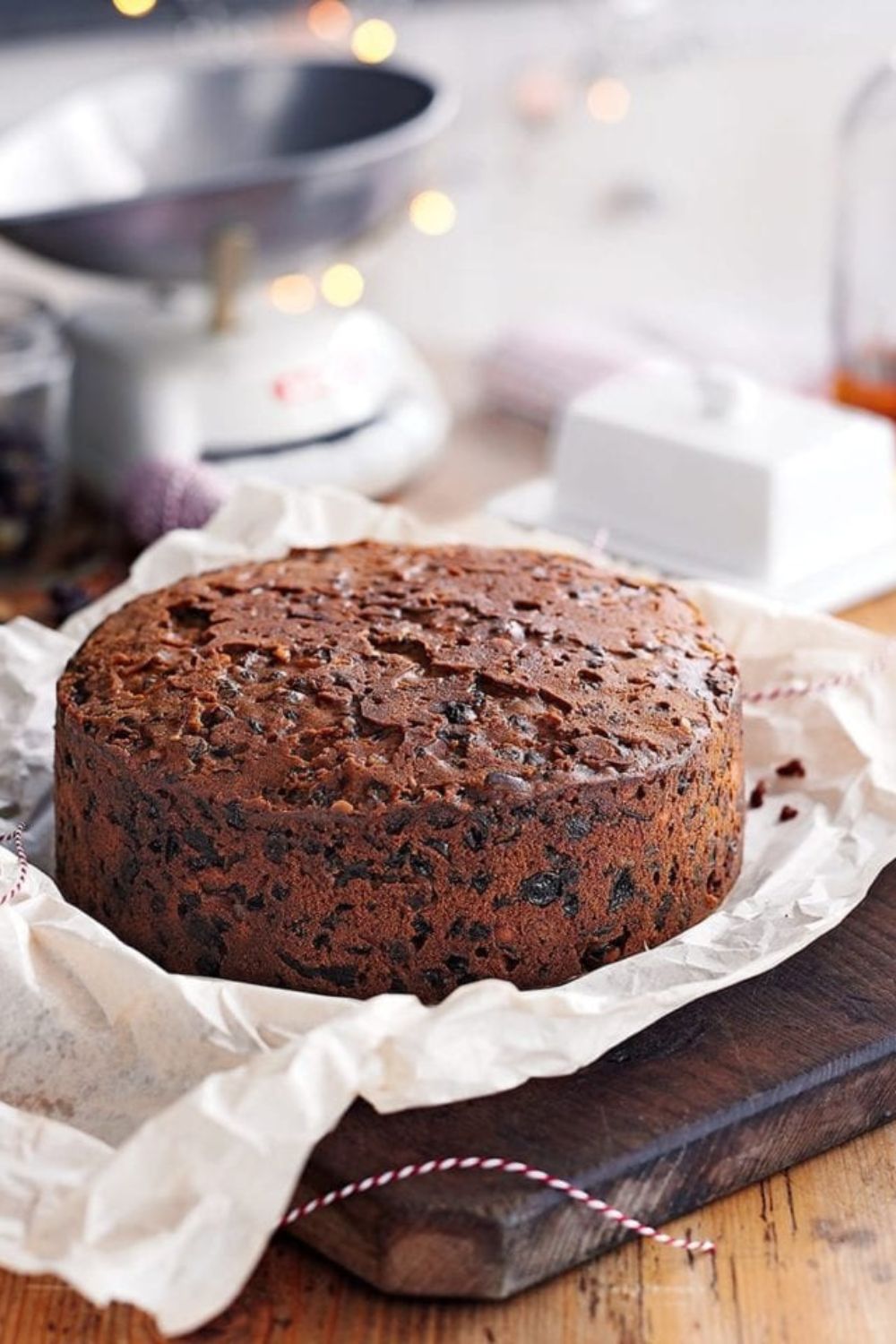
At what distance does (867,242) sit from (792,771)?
1152mm

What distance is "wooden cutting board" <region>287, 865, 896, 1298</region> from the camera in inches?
39.8

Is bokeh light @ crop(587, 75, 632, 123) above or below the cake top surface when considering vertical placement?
below

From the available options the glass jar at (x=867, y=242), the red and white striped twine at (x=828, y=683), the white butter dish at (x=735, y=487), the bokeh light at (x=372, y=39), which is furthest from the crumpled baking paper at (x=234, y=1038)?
Result: the bokeh light at (x=372, y=39)

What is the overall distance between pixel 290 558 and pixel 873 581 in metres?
0.63

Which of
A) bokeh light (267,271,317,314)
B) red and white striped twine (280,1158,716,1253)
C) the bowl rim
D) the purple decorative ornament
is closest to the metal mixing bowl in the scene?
the bowl rim

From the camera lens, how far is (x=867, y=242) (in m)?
2.41

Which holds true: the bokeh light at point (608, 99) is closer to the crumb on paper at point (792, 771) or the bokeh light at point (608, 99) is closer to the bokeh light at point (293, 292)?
the bokeh light at point (293, 292)

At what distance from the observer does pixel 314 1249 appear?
1.06 m

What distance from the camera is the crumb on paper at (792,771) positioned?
4.75 ft

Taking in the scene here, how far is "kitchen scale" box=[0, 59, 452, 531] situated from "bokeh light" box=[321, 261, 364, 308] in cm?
74

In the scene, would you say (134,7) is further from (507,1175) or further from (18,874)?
(507,1175)

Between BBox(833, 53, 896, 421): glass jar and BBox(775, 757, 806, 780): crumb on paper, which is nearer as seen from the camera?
BBox(775, 757, 806, 780): crumb on paper

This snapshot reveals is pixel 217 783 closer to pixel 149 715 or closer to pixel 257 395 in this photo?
pixel 149 715

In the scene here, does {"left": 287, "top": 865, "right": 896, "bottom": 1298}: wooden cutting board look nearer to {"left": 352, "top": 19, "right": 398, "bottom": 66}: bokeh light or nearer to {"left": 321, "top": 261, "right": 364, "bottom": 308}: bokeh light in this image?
{"left": 321, "top": 261, "right": 364, "bottom": 308}: bokeh light
